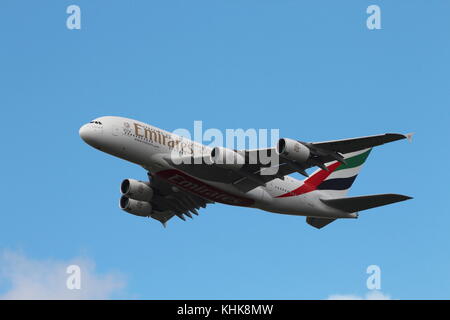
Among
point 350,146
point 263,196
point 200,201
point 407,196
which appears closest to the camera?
point 350,146

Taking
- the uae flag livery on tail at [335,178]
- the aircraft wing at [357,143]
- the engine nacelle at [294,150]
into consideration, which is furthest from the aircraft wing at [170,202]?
the aircraft wing at [357,143]

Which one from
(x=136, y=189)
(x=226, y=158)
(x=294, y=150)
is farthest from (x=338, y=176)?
(x=136, y=189)

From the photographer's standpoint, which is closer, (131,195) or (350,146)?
(350,146)

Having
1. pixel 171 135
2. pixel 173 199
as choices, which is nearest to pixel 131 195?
pixel 173 199

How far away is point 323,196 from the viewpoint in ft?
177

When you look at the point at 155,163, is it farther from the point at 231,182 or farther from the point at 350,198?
the point at 350,198

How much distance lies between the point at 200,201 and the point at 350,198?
10.7 metres

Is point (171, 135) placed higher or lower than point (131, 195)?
higher

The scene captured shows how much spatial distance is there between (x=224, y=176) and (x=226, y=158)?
93.1 inches

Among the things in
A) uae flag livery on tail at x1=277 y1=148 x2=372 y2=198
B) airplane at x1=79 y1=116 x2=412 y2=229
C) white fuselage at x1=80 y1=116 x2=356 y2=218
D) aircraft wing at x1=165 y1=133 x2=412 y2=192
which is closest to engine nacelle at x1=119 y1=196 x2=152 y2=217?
airplane at x1=79 y1=116 x2=412 y2=229

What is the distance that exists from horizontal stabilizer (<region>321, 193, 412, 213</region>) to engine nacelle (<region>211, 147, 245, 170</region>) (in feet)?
29.0

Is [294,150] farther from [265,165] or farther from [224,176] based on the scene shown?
[224,176]

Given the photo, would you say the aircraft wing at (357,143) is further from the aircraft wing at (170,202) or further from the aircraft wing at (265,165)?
the aircraft wing at (170,202)

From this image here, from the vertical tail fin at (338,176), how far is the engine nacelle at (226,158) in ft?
28.5
